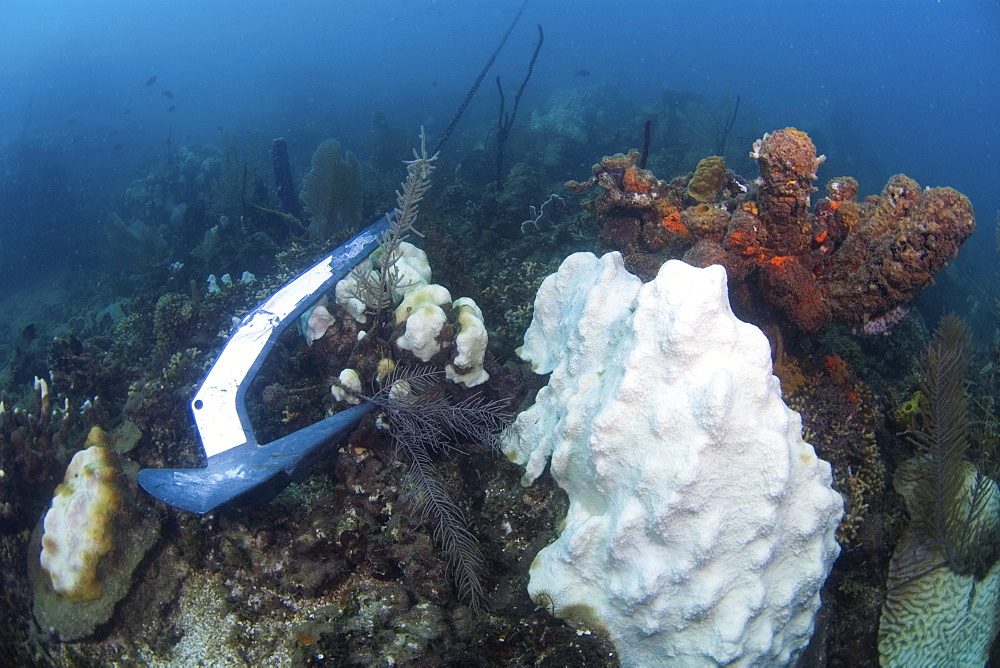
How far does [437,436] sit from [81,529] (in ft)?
7.38

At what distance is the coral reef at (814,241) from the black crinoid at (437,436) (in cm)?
194

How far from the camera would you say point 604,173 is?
454cm

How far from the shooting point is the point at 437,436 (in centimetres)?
327

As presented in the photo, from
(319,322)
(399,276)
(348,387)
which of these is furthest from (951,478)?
(319,322)

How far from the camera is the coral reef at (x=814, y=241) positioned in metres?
3.37

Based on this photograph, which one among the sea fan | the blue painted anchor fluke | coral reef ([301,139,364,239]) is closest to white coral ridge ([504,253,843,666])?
the sea fan

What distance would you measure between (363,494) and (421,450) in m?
0.49

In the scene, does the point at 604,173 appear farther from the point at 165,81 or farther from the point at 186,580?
the point at 165,81

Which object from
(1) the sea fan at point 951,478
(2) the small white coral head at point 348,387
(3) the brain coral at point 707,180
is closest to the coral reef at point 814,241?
(3) the brain coral at point 707,180

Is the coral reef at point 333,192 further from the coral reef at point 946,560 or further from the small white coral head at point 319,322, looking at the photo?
the coral reef at point 946,560

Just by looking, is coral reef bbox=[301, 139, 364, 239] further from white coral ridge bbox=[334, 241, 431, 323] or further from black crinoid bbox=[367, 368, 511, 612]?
black crinoid bbox=[367, 368, 511, 612]

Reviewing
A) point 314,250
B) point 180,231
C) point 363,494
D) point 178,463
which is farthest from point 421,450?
point 180,231

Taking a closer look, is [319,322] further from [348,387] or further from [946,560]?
[946,560]

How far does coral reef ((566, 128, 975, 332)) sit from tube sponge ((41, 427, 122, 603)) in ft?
13.9
